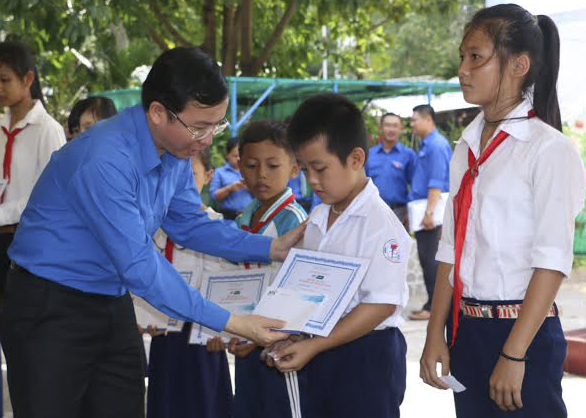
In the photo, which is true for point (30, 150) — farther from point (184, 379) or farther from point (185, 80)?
point (185, 80)

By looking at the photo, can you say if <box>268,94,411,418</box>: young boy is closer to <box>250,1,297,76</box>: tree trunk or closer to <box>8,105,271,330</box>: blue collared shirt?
<box>8,105,271,330</box>: blue collared shirt

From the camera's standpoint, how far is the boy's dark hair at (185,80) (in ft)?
8.43

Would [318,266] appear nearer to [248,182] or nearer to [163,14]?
[248,182]

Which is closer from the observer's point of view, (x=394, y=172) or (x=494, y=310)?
(x=494, y=310)

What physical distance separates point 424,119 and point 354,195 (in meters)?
5.24

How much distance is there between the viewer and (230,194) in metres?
8.34

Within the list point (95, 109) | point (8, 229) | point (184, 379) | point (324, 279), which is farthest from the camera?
point (95, 109)

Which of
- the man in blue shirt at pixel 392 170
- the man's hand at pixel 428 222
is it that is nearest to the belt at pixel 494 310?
the man's hand at pixel 428 222

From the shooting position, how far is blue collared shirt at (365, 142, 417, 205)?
8.13 m

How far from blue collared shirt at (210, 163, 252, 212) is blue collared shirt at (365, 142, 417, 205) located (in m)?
1.22

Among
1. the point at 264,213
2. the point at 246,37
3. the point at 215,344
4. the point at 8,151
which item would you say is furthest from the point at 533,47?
the point at 246,37

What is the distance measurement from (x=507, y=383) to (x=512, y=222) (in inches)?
17.0

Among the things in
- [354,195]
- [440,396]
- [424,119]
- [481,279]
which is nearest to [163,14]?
[424,119]

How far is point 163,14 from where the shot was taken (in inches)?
373
